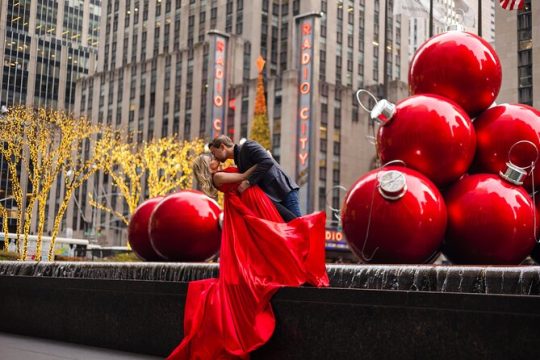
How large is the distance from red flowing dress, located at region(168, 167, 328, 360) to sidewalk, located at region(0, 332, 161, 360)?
1.19 metres

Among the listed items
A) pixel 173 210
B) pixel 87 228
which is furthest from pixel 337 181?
pixel 173 210

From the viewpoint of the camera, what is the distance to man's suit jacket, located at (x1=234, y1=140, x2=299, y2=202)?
240 inches

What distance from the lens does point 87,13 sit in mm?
92250

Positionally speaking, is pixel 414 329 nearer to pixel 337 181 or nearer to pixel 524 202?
pixel 524 202

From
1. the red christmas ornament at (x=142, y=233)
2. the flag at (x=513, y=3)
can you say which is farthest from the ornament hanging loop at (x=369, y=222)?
the flag at (x=513, y=3)

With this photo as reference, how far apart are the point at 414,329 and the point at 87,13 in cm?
9354

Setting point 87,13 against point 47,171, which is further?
point 87,13

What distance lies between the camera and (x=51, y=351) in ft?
23.4

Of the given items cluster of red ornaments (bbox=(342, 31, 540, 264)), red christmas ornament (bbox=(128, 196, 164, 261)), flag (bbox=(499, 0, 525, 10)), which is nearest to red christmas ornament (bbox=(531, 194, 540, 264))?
cluster of red ornaments (bbox=(342, 31, 540, 264))

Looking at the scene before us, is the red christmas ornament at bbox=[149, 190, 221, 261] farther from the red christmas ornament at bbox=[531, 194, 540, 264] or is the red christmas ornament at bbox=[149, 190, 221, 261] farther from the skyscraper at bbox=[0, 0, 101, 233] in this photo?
the skyscraper at bbox=[0, 0, 101, 233]

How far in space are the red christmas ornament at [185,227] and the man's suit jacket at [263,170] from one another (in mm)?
2715

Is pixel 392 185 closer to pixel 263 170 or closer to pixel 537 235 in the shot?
pixel 263 170

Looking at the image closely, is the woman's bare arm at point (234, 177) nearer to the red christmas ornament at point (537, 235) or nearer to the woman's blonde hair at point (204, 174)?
the woman's blonde hair at point (204, 174)

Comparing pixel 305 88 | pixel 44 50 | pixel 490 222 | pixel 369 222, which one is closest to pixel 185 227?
pixel 369 222
